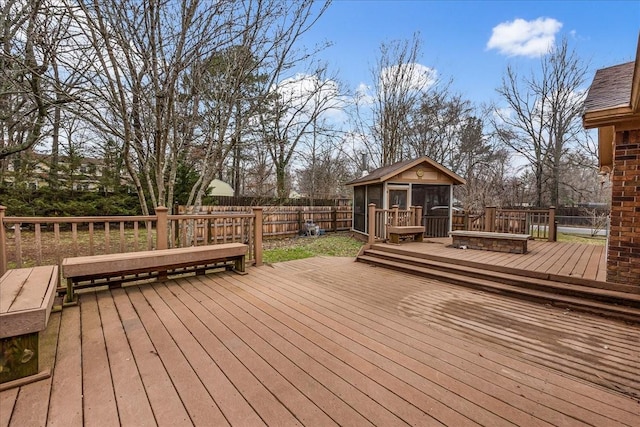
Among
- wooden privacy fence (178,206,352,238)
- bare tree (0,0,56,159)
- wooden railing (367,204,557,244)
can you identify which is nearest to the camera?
bare tree (0,0,56,159)

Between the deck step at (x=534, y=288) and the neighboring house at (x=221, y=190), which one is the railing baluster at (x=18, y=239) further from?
the neighboring house at (x=221, y=190)

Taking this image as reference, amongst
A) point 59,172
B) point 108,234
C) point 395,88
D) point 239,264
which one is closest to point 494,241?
point 239,264

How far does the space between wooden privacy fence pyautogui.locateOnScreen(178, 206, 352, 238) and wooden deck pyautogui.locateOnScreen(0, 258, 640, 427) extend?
6875 mm

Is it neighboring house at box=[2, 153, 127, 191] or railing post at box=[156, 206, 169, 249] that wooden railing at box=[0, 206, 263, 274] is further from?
neighboring house at box=[2, 153, 127, 191]

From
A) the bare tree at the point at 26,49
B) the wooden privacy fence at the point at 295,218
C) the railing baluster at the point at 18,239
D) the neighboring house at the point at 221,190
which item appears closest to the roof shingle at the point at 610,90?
the railing baluster at the point at 18,239

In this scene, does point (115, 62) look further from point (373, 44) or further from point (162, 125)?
point (373, 44)

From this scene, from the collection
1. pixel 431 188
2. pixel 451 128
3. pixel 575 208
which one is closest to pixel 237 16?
pixel 431 188

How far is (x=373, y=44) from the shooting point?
14477 mm

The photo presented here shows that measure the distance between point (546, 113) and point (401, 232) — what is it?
15562mm

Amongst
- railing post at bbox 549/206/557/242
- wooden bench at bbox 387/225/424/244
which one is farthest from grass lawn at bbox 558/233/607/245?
wooden bench at bbox 387/225/424/244

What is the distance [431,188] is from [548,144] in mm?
11509

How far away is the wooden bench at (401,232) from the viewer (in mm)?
6672

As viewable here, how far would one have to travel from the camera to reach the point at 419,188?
32.9 feet

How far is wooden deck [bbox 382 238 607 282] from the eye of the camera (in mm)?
4109
